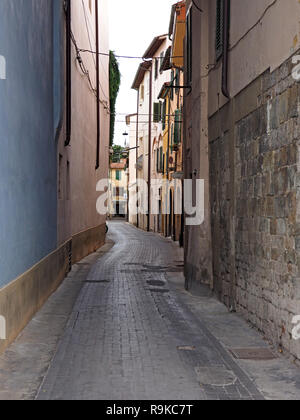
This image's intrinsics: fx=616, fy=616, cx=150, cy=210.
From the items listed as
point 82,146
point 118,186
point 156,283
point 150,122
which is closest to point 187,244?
point 156,283

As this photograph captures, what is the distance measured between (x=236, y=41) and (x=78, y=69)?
30.4 ft

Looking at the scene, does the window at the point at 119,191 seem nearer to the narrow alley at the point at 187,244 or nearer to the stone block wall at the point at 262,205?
the narrow alley at the point at 187,244

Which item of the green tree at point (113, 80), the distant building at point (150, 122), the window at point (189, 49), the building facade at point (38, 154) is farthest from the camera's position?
the distant building at point (150, 122)

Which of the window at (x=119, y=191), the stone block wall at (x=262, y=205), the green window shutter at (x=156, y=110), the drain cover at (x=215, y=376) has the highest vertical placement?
the green window shutter at (x=156, y=110)

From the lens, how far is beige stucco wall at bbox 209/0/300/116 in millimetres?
7311

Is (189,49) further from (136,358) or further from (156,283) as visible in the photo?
(136,358)

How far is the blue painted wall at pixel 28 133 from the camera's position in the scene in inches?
303

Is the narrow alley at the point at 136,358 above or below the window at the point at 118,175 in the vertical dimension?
below

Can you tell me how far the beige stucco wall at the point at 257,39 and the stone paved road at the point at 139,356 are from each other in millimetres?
3741

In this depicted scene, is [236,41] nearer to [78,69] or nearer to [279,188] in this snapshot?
[279,188]

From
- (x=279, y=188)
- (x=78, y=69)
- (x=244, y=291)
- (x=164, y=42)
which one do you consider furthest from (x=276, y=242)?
(x=164, y=42)

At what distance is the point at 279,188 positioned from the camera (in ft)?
25.3

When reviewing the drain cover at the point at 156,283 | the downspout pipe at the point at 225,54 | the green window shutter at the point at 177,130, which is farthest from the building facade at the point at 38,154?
the green window shutter at the point at 177,130
